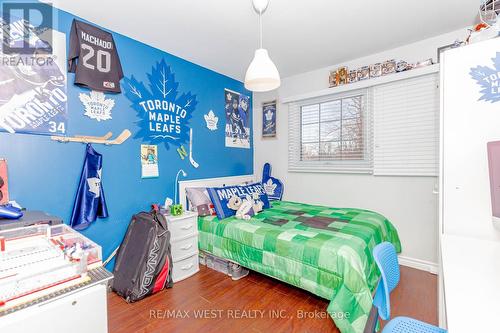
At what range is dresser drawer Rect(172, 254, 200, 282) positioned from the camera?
7.63 feet

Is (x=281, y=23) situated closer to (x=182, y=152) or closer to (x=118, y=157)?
(x=182, y=152)

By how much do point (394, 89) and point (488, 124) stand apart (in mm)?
1655

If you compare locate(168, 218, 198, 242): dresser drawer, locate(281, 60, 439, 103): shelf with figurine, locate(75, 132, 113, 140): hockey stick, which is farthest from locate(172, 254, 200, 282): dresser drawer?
locate(281, 60, 439, 103): shelf with figurine

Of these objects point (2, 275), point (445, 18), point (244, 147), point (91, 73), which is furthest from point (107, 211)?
point (445, 18)

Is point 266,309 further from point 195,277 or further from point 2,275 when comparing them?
point 2,275

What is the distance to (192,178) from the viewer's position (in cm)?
299

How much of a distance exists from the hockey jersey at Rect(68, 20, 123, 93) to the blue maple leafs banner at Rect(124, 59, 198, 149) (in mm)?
162

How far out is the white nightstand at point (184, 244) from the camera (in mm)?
2334

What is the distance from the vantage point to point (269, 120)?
3766mm

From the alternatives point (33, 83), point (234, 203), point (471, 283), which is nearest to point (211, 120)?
point (234, 203)

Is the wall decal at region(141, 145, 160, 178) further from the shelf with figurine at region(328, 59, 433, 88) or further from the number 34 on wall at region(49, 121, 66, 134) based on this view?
the shelf with figurine at region(328, 59, 433, 88)

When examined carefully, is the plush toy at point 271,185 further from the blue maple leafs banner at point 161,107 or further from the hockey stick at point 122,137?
the hockey stick at point 122,137

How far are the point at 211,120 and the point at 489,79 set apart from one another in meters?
A: 2.69

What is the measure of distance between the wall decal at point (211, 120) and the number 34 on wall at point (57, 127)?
155cm
